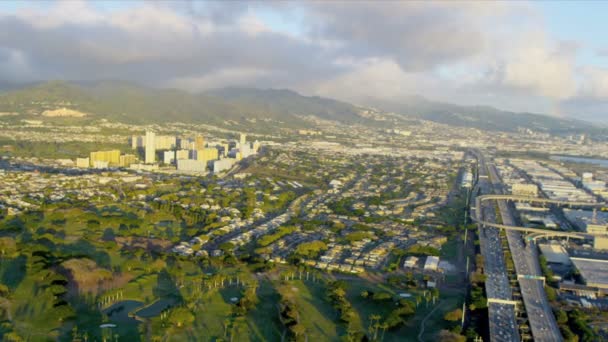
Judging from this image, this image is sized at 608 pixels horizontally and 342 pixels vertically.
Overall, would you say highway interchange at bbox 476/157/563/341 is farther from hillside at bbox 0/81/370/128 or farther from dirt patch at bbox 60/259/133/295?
hillside at bbox 0/81/370/128

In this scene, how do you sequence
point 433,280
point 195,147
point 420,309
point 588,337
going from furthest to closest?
point 195,147 < point 433,280 < point 420,309 < point 588,337

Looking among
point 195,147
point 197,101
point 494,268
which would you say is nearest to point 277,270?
point 494,268

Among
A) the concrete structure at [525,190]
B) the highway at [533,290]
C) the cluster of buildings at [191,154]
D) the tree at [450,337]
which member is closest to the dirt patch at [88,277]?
the tree at [450,337]

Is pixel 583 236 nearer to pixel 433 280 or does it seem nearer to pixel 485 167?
pixel 433 280

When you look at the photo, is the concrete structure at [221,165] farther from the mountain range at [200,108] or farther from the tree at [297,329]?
the mountain range at [200,108]

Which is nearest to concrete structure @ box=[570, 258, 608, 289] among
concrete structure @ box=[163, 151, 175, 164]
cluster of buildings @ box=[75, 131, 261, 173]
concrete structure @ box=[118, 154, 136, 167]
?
cluster of buildings @ box=[75, 131, 261, 173]

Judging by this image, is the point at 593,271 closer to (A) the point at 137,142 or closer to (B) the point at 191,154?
(B) the point at 191,154

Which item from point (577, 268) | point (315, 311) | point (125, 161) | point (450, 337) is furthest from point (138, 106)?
point (450, 337)
